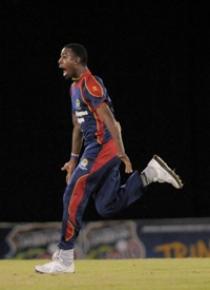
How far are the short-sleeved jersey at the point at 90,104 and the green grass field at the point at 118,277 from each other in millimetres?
985

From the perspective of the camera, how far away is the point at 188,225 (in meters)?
11.5

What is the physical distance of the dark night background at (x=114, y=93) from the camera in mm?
13508

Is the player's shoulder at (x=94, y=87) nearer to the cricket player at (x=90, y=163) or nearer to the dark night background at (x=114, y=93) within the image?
the cricket player at (x=90, y=163)

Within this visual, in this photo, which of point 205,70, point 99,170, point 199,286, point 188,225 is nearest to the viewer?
point 199,286

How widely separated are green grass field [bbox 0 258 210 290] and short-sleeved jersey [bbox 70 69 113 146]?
0.98 m

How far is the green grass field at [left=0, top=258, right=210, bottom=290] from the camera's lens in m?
5.08

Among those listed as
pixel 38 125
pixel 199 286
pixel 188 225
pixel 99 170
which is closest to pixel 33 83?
pixel 38 125

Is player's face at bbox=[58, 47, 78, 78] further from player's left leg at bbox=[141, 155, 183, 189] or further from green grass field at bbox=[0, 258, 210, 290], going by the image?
green grass field at bbox=[0, 258, 210, 290]

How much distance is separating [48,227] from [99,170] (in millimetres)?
6305

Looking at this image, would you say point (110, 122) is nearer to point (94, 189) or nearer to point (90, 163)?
point (90, 163)

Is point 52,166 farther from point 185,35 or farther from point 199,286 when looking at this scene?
point 199,286

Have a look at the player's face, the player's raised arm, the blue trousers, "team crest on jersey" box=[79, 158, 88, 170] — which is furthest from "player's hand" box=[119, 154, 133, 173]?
the player's face

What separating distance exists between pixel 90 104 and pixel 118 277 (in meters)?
1.23

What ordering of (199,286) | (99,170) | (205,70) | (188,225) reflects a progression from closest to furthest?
(199,286)
(99,170)
(188,225)
(205,70)
